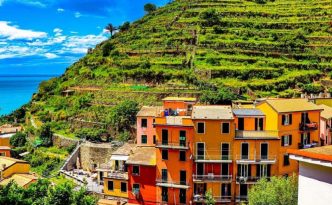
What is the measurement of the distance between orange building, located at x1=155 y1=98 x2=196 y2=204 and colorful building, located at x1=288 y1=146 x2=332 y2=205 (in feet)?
83.3

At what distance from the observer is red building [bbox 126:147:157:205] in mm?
33250

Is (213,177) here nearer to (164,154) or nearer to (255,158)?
(255,158)

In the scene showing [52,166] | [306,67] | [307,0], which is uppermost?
[307,0]

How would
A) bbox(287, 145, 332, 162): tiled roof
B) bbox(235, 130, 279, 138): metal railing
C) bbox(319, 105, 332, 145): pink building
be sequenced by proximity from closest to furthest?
bbox(287, 145, 332, 162): tiled roof
bbox(235, 130, 279, 138): metal railing
bbox(319, 105, 332, 145): pink building

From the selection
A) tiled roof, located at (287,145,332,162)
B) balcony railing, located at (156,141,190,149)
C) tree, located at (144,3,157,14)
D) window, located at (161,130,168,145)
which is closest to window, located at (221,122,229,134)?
balcony railing, located at (156,141,190,149)

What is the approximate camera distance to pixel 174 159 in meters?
32.3

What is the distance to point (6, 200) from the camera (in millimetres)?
21594

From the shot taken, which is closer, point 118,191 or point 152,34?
point 118,191

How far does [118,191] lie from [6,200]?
47.1 feet

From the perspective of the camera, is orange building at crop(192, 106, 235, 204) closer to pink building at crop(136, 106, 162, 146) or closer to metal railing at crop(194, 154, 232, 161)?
metal railing at crop(194, 154, 232, 161)

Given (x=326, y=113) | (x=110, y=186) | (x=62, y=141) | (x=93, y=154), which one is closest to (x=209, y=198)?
Answer: (x=110, y=186)

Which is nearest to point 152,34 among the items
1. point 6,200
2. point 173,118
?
point 173,118

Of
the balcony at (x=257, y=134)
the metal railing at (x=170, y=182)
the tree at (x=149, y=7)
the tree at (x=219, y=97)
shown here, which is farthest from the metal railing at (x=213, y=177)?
the tree at (x=149, y=7)

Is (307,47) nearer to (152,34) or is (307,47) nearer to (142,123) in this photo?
(152,34)
